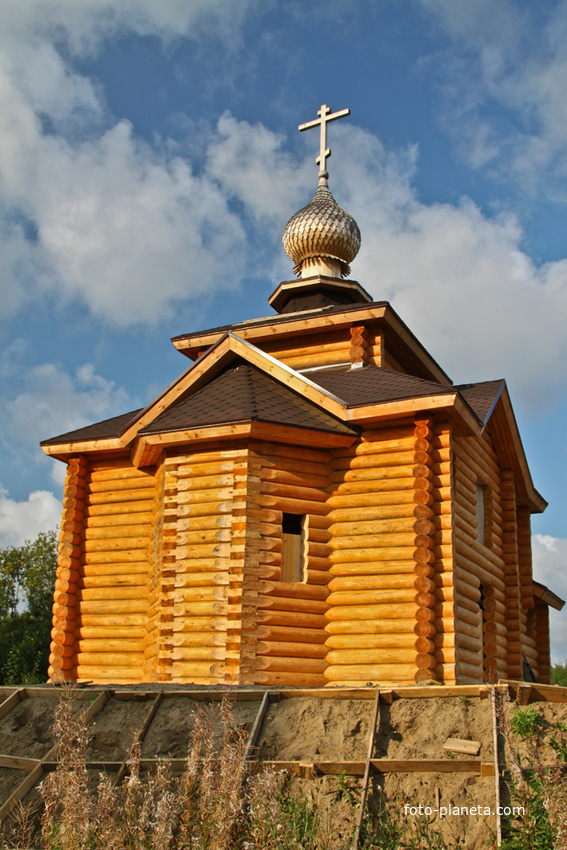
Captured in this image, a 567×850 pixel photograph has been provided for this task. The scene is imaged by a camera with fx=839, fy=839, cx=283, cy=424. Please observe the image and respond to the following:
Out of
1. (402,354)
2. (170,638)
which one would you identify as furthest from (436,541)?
(402,354)

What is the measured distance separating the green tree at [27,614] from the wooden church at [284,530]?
10.5 metres

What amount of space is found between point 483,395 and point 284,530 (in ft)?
15.8

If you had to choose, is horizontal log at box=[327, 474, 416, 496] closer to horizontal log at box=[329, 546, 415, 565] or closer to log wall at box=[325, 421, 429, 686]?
log wall at box=[325, 421, 429, 686]

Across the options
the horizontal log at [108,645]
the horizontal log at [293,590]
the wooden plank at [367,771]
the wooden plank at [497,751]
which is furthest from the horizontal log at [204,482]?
the wooden plank at [497,751]

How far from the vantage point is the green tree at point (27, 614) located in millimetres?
26609

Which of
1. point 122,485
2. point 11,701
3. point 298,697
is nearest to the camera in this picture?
point 298,697

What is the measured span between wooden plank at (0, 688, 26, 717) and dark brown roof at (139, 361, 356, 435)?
13.6 feet

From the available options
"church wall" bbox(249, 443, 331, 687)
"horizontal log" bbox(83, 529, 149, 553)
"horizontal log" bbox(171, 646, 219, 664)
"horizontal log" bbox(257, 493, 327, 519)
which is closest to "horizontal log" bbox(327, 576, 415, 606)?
"church wall" bbox(249, 443, 331, 687)

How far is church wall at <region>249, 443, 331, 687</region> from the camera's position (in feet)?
35.8

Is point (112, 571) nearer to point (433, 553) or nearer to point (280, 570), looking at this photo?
point (280, 570)

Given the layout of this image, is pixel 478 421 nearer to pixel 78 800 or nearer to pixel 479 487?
pixel 479 487

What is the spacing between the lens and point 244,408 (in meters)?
11.7

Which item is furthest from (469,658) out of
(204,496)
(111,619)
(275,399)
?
(111,619)

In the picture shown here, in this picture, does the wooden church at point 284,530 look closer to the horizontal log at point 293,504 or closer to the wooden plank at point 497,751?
the horizontal log at point 293,504
